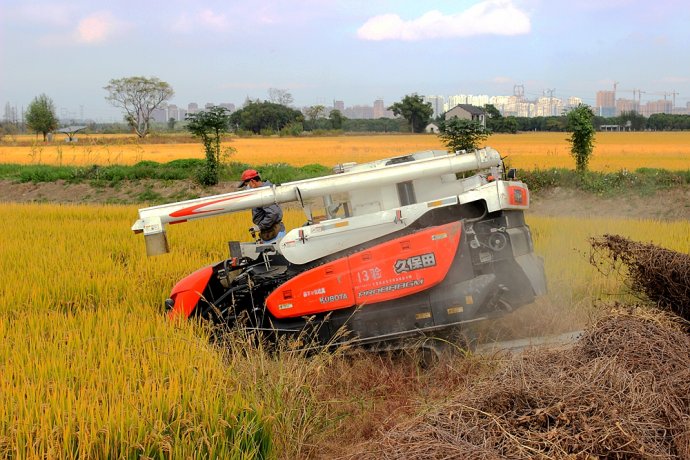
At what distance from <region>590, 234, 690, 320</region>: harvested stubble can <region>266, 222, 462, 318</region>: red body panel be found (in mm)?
1915

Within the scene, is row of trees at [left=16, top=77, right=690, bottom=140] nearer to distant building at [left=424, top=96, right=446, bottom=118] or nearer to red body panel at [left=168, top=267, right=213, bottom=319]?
distant building at [left=424, top=96, right=446, bottom=118]

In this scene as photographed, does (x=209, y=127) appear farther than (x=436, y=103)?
No

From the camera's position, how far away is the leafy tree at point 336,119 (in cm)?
6912

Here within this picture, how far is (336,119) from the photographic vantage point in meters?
69.3

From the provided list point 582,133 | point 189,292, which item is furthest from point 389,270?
point 582,133

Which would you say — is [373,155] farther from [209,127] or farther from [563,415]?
[563,415]

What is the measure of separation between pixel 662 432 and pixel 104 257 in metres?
7.99

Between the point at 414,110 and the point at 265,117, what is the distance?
17622 millimetres

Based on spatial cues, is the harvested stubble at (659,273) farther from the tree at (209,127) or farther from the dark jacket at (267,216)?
the tree at (209,127)

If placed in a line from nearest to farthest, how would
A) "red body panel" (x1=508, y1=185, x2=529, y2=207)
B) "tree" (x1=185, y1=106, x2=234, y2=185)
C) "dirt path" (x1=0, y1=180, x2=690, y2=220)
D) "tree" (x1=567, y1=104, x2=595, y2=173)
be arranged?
"red body panel" (x1=508, y1=185, x2=529, y2=207) < "dirt path" (x1=0, y1=180, x2=690, y2=220) < "tree" (x1=567, y1=104, x2=595, y2=173) < "tree" (x1=185, y1=106, x2=234, y2=185)

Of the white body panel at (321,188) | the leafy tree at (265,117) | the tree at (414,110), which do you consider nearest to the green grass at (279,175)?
the white body panel at (321,188)

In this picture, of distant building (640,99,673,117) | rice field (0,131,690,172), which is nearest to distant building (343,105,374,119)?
distant building (640,99,673,117)

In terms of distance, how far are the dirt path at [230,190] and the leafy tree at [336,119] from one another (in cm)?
4330

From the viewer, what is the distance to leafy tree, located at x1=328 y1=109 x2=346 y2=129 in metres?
69.1
